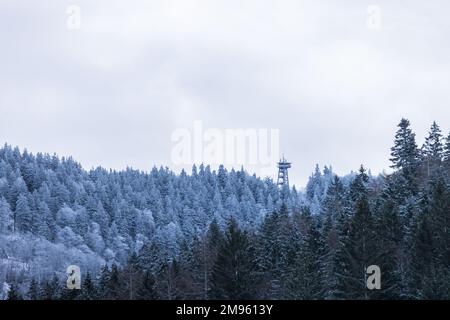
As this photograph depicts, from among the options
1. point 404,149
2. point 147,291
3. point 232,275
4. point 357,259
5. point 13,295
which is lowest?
point 147,291

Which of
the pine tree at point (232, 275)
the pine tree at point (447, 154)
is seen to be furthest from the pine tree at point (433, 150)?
the pine tree at point (232, 275)

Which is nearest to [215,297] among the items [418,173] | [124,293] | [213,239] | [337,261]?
[337,261]

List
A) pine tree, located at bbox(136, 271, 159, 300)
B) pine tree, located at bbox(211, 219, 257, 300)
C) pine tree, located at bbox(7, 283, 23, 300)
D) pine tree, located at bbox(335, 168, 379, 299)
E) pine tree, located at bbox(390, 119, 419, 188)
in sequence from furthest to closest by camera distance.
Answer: pine tree, located at bbox(390, 119, 419, 188) → pine tree, located at bbox(7, 283, 23, 300) → pine tree, located at bbox(136, 271, 159, 300) → pine tree, located at bbox(211, 219, 257, 300) → pine tree, located at bbox(335, 168, 379, 299)

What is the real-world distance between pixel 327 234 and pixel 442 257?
75.7 ft

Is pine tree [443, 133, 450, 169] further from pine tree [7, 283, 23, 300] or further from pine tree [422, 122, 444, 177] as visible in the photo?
pine tree [7, 283, 23, 300]

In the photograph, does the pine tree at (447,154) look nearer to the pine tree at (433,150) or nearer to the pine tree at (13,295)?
the pine tree at (433,150)

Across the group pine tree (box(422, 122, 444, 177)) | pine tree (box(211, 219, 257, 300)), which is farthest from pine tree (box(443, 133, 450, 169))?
pine tree (box(211, 219, 257, 300))

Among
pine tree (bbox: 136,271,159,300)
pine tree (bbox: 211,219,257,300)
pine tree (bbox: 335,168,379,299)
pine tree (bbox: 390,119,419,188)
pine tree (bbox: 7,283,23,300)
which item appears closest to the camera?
pine tree (bbox: 335,168,379,299)

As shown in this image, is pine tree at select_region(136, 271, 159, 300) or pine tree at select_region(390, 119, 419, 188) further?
pine tree at select_region(390, 119, 419, 188)

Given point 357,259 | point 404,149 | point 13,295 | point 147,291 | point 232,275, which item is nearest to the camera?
point 357,259

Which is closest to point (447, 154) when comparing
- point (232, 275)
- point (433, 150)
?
point (433, 150)

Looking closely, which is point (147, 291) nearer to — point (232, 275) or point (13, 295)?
point (232, 275)
